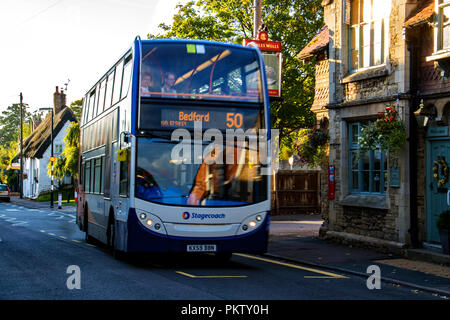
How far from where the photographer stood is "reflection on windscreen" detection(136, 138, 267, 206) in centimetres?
1173

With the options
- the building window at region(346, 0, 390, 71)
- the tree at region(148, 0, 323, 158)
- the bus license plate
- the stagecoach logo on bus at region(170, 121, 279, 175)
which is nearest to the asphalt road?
the bus license plate

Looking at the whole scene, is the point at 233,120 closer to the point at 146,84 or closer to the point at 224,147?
the point at 224,147

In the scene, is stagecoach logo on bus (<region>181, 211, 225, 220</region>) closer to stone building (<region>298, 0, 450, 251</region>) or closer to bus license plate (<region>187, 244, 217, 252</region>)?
bus license plate (<region>187, 244, 217, 252</region>)

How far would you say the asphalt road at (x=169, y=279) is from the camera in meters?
8.96

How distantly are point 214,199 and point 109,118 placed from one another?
4.17 meters

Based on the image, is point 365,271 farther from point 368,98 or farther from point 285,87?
point 285,87

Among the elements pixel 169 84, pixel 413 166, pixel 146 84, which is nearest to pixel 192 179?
pixel 169 84

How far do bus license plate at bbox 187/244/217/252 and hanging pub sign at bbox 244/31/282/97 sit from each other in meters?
7.71

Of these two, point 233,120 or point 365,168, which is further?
point 365,168

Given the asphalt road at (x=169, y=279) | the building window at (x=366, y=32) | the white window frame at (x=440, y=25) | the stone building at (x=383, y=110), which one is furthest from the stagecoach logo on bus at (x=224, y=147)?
the building window at (x=366, y=32)

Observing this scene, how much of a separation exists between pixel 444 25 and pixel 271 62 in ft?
20.1

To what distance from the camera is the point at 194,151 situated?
1193 cm

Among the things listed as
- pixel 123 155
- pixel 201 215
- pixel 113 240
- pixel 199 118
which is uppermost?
pixel 199 118

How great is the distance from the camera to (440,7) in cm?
1399
